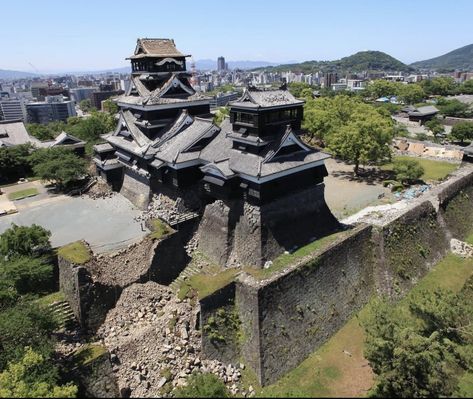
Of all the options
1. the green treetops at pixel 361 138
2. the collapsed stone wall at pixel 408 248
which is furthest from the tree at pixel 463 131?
the collapsed stone wall at pixel 408 248

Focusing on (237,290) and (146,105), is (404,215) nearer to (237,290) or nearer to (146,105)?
(237,290)

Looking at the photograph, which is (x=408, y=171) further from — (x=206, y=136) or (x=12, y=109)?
(x=12, y=109)

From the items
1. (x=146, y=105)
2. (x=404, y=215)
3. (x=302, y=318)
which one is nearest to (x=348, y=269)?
(x=302, y=318)

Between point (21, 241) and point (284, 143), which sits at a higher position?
point (284, 143)

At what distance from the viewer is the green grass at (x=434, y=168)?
31462mm

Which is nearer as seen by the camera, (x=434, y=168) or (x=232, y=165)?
(x=232, y=165)

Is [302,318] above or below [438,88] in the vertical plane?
below

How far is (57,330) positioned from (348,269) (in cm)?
1525

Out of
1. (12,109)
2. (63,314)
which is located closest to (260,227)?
(63,314)

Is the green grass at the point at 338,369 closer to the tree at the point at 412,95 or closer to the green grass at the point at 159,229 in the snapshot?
the green grass at the point at 159,229

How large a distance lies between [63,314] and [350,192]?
23131mm

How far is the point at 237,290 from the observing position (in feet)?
52.3

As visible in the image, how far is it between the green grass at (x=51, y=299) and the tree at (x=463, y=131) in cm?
4929

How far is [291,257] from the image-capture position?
18.0 meters
